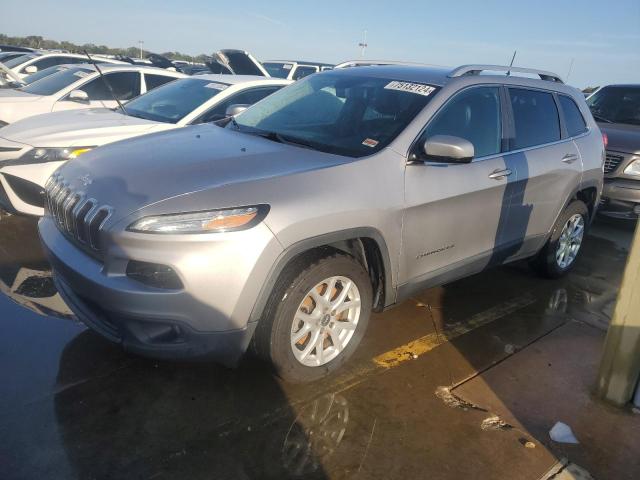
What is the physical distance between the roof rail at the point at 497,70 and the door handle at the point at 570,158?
0.69 metres

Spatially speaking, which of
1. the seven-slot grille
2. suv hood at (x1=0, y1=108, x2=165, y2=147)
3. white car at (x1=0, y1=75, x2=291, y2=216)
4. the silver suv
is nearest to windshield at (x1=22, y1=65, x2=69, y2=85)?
white car at (x1=0, y1=75, x2=291, y2=216)

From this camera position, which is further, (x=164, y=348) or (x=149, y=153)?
(x=149, y=153)

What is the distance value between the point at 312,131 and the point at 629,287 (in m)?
2.02

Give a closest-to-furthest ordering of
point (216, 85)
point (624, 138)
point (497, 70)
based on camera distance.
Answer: point (497, 70)
point (216, 85)
point (624, 138)

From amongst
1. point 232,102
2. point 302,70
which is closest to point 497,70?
point 232,102

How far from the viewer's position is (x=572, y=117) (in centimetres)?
449

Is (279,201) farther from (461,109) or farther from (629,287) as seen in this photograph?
(629,287)

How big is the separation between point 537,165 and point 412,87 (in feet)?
4.04

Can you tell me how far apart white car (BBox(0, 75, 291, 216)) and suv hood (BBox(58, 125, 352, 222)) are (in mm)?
1445

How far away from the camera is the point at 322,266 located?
8.72 ft

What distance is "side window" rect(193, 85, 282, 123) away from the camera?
221 inches

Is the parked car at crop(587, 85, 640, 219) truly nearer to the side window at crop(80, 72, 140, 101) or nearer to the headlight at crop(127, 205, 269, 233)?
the headlight at crop(127, 205, 269, 233)

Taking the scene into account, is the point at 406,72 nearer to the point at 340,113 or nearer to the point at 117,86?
the point at 340,113

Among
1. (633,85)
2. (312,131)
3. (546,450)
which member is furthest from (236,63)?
(546,450)
